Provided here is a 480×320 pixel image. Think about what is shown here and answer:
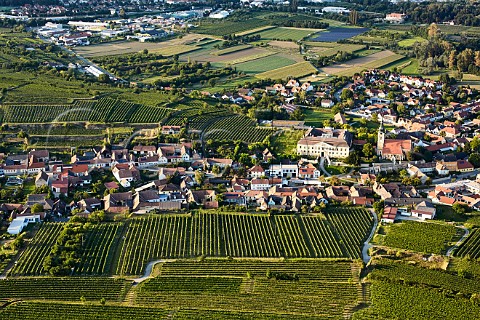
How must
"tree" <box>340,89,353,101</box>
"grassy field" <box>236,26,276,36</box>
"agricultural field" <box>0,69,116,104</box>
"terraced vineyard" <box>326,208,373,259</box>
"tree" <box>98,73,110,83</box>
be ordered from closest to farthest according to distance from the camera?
"terraced vineyard" <box>326,208,373,259</box>
"agricultural field" <box>0,69,116,104</box>
"tree" <box>340,89,353,101</box>
"tree" <box>98,73,110,83</box>
"grassy field" <box>236,26,276,36</box>

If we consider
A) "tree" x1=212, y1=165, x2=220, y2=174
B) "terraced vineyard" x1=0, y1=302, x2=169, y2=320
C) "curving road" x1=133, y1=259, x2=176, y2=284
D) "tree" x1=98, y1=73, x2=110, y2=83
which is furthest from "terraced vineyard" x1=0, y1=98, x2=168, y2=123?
"terraced vineyard" x1=0, y1=302, x2=169, y2=320

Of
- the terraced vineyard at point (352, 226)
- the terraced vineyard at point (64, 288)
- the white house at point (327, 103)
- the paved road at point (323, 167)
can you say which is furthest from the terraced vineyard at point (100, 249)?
the white house at point (327, 103)

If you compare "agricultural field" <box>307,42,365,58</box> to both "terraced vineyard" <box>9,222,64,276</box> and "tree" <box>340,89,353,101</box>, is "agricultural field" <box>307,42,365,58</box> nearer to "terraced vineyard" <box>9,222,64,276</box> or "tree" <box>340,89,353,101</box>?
"tree" <box>340,89,353,101</box>

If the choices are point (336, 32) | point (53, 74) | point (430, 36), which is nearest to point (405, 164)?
point (53, 74)

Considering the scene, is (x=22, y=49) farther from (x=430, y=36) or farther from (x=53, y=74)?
(x=430, y=36)

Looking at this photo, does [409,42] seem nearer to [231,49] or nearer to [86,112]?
[231,49]

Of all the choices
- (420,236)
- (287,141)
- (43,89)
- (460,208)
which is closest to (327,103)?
(287,141)

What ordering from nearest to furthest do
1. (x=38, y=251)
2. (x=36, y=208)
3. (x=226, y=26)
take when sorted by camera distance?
(x=38, y=251), (x=36, y=208), (x=226, y=26)
